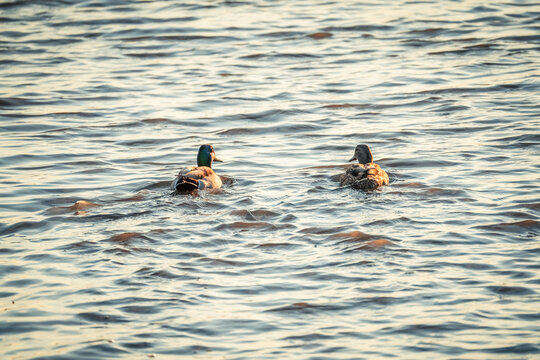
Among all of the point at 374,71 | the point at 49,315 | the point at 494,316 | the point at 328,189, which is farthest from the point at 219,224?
the point at 374,71

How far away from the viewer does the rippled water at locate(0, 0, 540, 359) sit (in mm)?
7395

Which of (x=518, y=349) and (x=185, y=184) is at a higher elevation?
(x=185, y=184)

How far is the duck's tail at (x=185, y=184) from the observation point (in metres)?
11.3

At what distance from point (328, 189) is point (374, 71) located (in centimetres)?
787

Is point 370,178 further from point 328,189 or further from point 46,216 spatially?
point 46,216

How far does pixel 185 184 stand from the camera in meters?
11.4

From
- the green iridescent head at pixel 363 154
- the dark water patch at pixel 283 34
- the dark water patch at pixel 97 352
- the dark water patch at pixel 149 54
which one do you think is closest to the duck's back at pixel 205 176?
the green iridescent head at pixel 363 154

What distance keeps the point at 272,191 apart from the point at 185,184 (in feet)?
3.80

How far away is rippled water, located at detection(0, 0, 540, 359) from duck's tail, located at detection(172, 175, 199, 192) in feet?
0.72

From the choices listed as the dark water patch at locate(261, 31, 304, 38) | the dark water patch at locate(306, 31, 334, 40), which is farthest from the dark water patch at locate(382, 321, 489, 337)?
the dark water patch at locate(261, 31, 304, 38)

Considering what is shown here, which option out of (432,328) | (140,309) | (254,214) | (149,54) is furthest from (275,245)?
(149,54)

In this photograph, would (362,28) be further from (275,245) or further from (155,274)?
(155,274)

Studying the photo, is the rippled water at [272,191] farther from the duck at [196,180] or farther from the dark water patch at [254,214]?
the duck at [196,180]

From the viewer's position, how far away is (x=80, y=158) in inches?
Answer: 530
